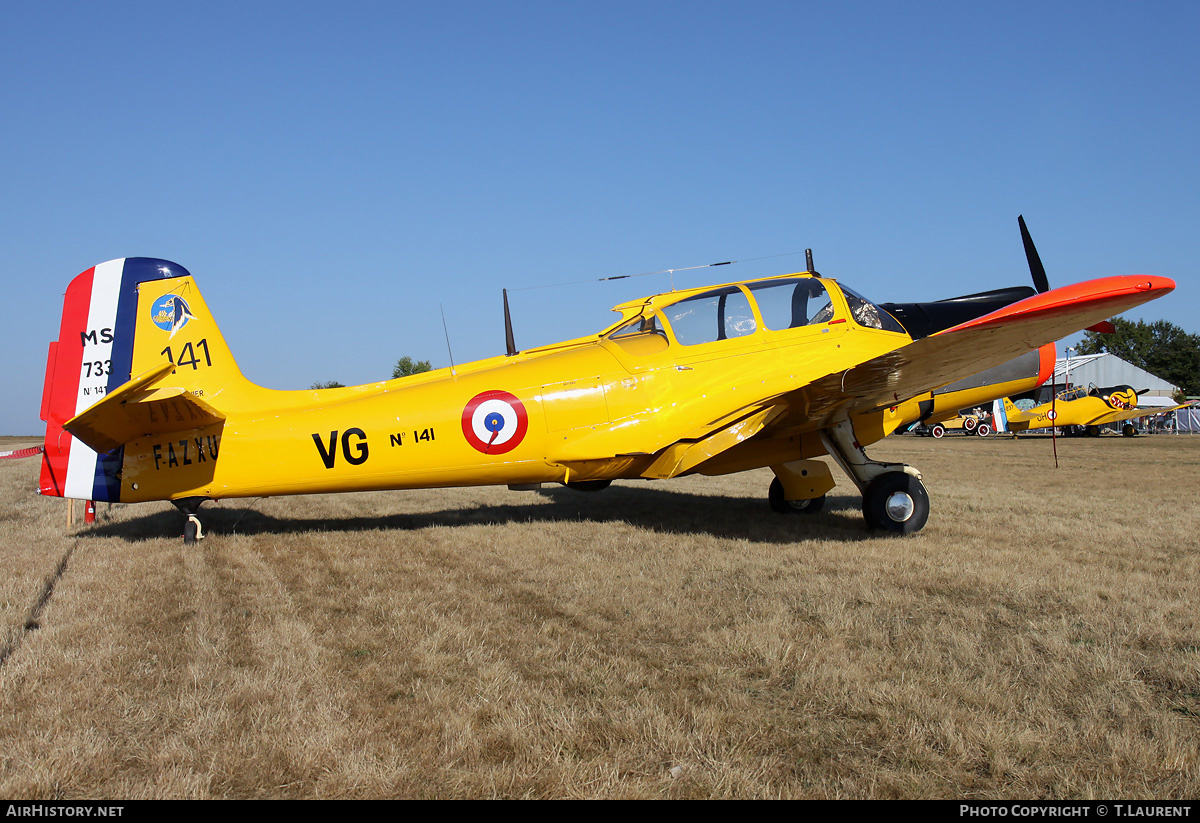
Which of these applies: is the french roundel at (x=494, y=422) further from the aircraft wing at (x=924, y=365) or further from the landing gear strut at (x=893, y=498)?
the landing gear strut at (x=893, y=498)

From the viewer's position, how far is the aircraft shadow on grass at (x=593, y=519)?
7617mm

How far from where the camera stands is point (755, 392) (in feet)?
23.5

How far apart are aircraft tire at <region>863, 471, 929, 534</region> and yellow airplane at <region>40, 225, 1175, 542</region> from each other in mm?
16

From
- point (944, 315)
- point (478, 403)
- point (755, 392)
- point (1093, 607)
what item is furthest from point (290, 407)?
point (944, 315)

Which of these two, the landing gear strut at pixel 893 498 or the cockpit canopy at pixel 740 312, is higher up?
the cockpit canopy at pixel 740 312

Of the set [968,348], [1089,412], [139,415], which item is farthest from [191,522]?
[1089,412]

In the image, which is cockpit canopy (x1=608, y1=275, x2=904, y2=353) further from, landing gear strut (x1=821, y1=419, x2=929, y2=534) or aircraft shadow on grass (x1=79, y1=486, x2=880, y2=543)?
aircraft shadow on grass (x1=79, y1=486, x2=880, y2=543)

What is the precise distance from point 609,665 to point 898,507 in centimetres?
470

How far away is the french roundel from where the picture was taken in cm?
722

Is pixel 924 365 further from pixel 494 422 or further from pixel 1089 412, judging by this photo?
pixel 1089 412

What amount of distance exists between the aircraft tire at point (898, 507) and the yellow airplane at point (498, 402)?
16mm

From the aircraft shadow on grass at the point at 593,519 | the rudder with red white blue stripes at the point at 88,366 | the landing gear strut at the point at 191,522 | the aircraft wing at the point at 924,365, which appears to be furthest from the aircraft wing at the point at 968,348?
the rudder with red white blue stripes at the point at 88,366

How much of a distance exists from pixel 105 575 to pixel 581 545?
3967 mm
